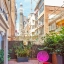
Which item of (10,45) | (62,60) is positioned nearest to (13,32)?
(10,45)

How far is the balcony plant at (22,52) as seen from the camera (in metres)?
5.59

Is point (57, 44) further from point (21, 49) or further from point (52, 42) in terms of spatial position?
point (21, 49)

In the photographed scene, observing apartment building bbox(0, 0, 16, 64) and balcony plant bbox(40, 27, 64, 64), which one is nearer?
apartment building bbox(0, 0, 16, 64)

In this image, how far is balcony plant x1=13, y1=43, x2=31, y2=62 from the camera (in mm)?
5594

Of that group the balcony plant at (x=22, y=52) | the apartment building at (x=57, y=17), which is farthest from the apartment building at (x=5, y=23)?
the apartment building at (x=57, y=17)

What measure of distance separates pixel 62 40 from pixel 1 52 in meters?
1.67

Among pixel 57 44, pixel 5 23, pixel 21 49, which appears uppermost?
pixel 5 23

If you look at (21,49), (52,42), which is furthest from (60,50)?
(21,49)

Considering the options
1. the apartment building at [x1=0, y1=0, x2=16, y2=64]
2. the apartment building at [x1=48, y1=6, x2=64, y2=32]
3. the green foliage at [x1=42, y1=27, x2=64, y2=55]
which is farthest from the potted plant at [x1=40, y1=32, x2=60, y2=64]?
the apartment building at [x1=48, y1=6, x2=64, y2=32]

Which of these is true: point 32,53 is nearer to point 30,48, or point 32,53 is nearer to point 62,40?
point 30,48

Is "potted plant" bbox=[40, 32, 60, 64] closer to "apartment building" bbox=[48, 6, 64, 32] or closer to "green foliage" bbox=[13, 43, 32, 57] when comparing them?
"green foliage" bbox=[13, 43, 32, 57]

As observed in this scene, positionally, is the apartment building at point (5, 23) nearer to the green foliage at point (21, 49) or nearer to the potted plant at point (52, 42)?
the potted plant at point (52, 42)

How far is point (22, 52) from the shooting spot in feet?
18.7

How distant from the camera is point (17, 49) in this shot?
5.97 meters
